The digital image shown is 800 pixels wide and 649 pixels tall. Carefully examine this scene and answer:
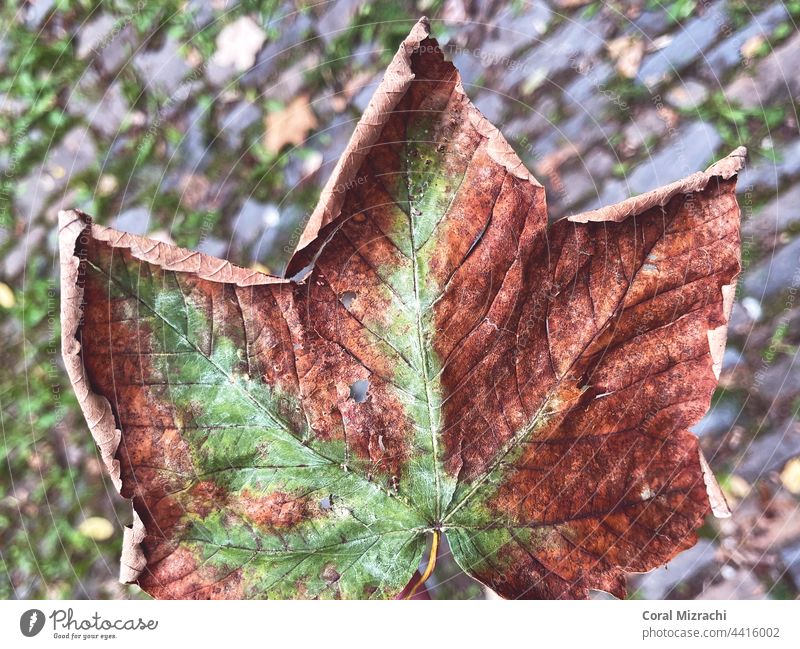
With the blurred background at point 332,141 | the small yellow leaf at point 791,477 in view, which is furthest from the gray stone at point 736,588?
the small yellow leaf at point 791,477

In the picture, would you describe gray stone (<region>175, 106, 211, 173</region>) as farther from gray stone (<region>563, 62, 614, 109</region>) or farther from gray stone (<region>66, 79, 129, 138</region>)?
gray stone (<region>563, 62, 614, 109</region>)

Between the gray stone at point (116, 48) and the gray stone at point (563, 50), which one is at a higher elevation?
the gray stone at point (116, 48)

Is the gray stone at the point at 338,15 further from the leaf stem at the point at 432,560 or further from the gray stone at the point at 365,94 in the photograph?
the leaf stem at the point at 432,560

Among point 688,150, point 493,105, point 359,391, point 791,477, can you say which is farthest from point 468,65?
point 791,477

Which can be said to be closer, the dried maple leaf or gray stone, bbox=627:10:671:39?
the dried maple leaf

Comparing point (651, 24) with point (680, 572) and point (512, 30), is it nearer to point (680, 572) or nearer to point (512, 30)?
point (512, 30)

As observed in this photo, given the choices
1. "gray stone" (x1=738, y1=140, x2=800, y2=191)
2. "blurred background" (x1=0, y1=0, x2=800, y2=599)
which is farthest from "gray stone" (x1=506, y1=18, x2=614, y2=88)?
"gray stone" (x1=738, y1=140, x2=800, y2=191)

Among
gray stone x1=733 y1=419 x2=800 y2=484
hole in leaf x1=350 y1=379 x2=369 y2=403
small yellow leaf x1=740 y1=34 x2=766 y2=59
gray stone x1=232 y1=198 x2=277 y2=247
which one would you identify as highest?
small yellow leaf x1=740 y1=34 x2=766 y2=59
